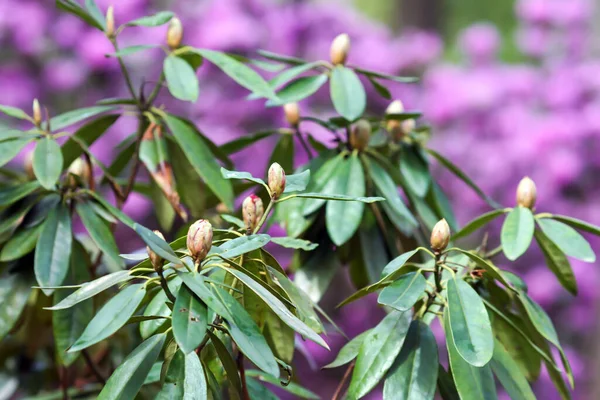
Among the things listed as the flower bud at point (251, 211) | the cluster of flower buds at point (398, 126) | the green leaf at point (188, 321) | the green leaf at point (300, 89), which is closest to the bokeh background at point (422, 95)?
the cluster of flower buds at point (398, 126)

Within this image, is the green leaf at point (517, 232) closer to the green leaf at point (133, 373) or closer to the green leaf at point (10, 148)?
the green leaf at point (133, 373)

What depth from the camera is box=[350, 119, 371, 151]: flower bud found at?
1064mm

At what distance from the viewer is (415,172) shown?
1099 mm

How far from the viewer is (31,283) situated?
0.98 metres

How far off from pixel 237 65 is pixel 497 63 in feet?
10.4

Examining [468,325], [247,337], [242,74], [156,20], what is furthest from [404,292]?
[156,20]

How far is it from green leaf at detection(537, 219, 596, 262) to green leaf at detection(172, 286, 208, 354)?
1.50 ft

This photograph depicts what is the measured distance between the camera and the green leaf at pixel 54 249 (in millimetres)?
899

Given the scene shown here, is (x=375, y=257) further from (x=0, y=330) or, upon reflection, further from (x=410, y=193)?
(x=0, y=330)

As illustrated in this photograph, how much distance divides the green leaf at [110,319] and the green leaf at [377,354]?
0.23 meters

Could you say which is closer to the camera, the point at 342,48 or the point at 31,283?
the point at 31,283

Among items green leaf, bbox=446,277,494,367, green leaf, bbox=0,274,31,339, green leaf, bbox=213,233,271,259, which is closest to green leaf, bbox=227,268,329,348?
green leaf, bbox=213,233,271,259

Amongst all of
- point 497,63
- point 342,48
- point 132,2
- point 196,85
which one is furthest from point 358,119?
point 497,63

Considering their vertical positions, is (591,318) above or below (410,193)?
below
